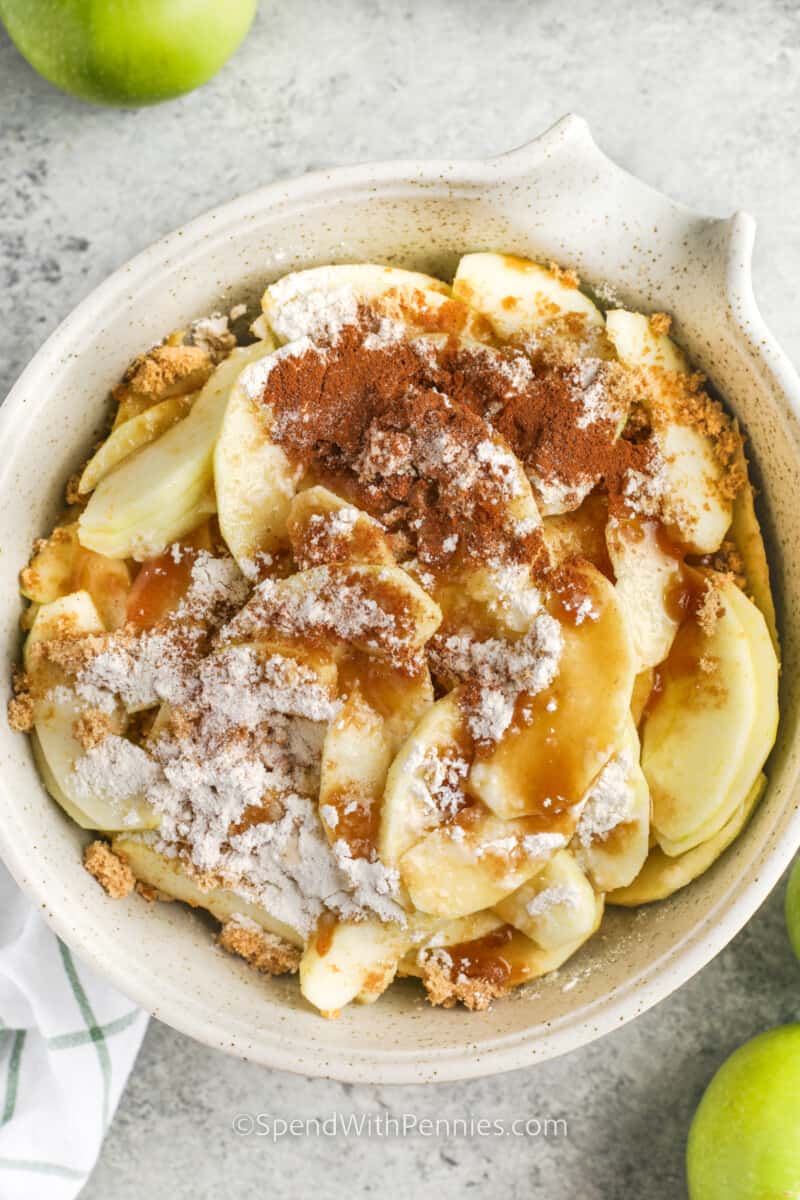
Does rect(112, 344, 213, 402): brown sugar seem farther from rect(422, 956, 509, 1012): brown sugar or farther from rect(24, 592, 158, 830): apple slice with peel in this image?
rect(422, 956, 509, 1012): brown sugar

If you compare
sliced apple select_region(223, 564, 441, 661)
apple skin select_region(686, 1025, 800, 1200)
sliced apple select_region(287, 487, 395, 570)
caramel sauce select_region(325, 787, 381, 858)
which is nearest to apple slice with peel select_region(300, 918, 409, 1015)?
caramel sauce select_region(325, 787, 381, 858)

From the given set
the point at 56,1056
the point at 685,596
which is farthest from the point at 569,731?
the point at 56,1056

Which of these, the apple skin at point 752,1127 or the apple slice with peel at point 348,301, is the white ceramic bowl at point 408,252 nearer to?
the apple slice with peel at point 348,301

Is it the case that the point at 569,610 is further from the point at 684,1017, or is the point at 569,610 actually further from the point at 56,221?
the point at 56,221

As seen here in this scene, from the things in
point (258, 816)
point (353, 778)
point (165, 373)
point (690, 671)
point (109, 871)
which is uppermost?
point (690, 671)

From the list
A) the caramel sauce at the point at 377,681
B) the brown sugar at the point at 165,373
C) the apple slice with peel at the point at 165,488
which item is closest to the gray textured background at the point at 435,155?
the brown sugar at the point at 165,373

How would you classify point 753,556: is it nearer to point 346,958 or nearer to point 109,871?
point 346,958
